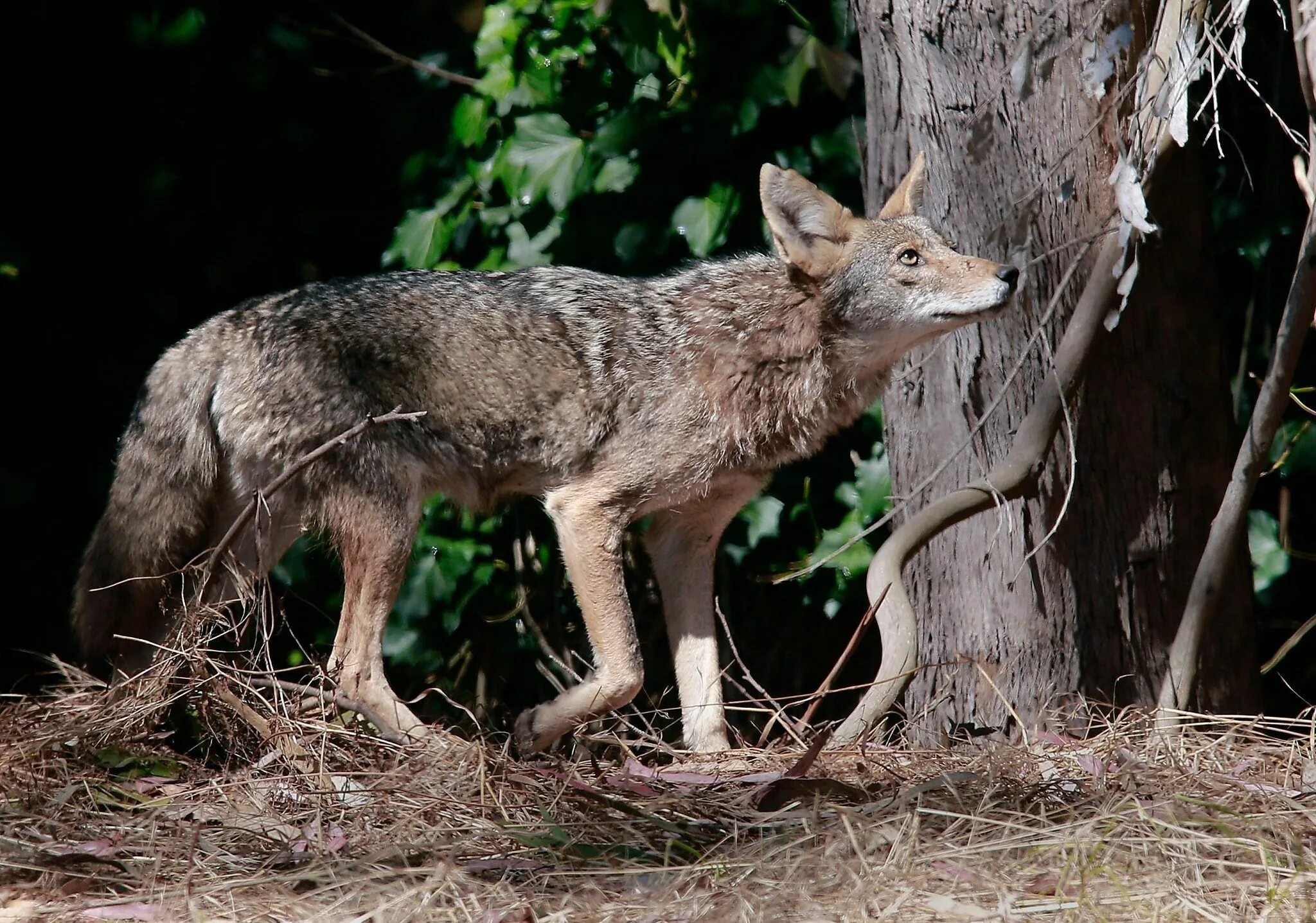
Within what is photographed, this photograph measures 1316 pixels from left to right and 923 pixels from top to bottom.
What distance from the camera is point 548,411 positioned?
534 centimetres

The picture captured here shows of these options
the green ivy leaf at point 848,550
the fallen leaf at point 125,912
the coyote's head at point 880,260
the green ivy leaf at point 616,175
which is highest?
the green ivy leaf at point 616,175

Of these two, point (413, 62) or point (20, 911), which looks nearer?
point (20, 911)

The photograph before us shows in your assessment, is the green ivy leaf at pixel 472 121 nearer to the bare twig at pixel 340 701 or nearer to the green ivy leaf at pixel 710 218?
the green ivy leaf at pixel 710 218

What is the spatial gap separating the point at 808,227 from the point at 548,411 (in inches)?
50.1

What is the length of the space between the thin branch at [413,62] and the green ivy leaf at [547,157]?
1.65 ft

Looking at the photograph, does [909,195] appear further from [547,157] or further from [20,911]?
[20,911]

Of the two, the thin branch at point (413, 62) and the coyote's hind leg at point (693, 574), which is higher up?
the thin branch at point (413, 62)

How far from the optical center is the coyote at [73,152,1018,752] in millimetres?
5004

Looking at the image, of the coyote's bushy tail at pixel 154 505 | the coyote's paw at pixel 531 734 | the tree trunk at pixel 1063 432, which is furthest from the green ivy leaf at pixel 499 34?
the coyote's paw at pixel 531 734

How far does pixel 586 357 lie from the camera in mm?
5422

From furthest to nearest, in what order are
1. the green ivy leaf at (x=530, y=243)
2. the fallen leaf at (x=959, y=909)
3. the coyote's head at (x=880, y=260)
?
the green ivy leaf at (x=530, y=243)
the coyote's head at (x=880, y=260)
the fallen leaf at (x=959, y=909)

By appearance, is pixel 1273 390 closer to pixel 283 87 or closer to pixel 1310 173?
pixel 1310 173

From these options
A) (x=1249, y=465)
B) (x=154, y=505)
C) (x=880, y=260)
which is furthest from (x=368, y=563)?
(x=1249, y=465)

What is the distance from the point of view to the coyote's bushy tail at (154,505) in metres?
4.91
